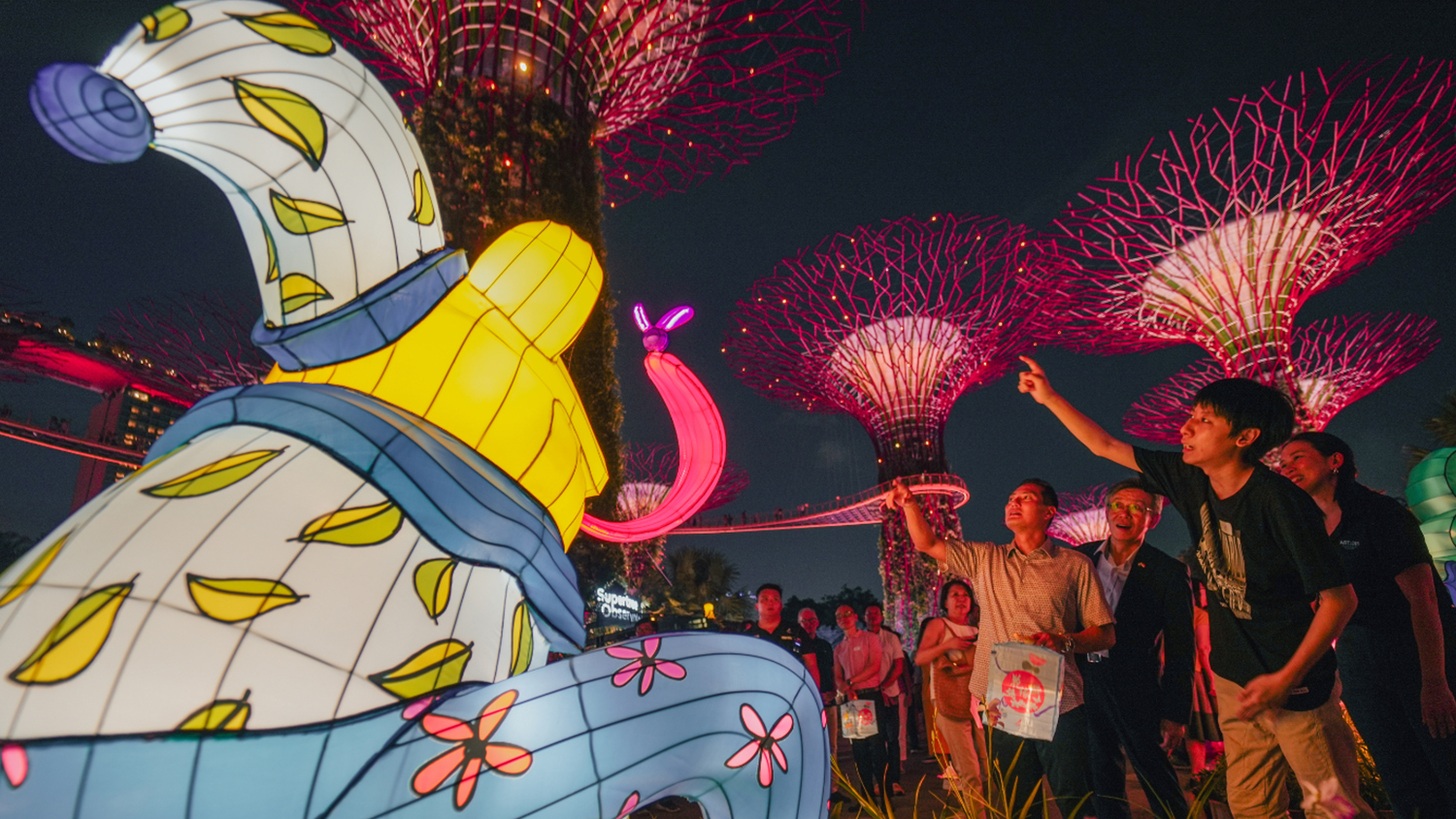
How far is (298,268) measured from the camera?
1.73 meters

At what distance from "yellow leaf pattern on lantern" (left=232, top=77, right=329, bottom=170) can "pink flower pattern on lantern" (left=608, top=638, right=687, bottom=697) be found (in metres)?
1.36

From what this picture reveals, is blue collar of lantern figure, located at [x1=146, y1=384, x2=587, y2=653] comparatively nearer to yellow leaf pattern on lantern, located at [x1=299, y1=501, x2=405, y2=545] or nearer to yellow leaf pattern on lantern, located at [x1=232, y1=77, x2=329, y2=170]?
yellow leaf pattern on lantern, located at [x1=299, y1=501, x2=405, y2=545]

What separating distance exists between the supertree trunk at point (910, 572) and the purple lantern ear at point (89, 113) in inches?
601

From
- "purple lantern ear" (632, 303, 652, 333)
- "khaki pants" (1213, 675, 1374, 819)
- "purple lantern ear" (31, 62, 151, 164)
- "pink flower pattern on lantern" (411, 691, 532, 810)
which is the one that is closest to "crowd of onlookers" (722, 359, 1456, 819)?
"khaki pants" (1213, 675, 1374, 819)

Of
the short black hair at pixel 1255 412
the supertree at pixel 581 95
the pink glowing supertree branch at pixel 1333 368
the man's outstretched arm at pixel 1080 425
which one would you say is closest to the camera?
the short black hair at pixel 1255 412

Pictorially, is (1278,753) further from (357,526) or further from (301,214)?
(301,214)

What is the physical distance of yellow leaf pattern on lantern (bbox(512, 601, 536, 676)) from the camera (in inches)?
63.9

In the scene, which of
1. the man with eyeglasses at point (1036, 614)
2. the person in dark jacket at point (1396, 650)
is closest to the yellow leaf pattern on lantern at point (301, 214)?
the man with eyeglasses at point (1036, 614)

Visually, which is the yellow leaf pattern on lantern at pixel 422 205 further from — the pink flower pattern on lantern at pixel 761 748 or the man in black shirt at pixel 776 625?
the man in black shirt at pixel 776 625

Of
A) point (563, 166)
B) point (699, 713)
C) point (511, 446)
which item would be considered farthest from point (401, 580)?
point (563, 166)

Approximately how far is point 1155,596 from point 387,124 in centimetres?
354

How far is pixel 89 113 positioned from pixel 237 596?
1041 millimetres

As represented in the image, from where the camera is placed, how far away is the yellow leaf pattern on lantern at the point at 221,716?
110 centimetres

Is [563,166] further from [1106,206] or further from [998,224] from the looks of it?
[998,224]
